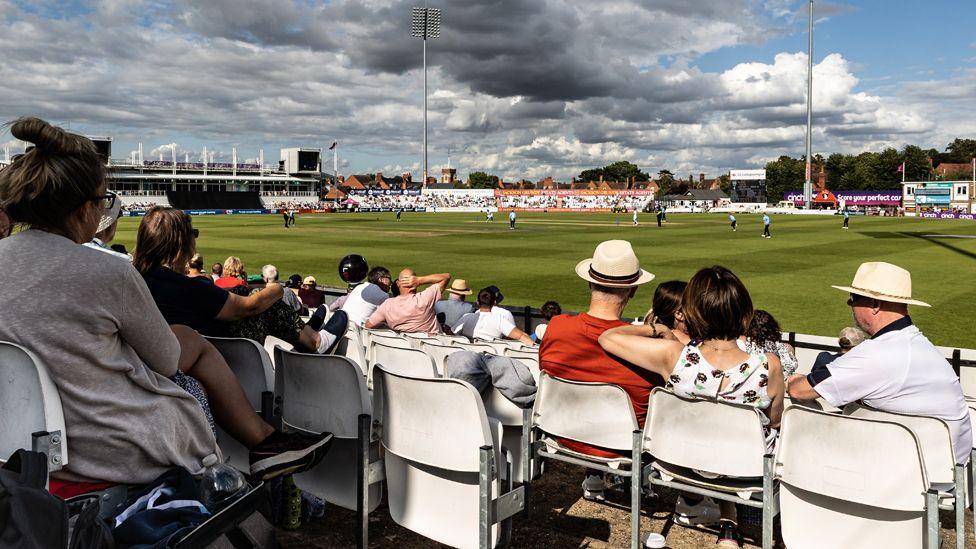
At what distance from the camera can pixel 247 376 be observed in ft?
11.6

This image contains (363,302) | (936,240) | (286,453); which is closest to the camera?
(286,453)

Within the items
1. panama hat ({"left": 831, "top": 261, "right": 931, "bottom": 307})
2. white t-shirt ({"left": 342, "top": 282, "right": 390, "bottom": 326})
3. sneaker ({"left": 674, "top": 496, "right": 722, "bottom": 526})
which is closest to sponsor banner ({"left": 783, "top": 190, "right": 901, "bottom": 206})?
white t-shirt ({"left": 342, "top": 282, "right": 390, "bottom": 326})

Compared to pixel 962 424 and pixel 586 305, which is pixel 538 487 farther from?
pixel 586 305

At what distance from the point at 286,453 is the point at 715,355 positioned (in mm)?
2065

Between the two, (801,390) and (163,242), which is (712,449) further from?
(163,242)

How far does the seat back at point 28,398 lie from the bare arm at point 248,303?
1216 mm

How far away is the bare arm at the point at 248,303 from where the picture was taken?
337cm

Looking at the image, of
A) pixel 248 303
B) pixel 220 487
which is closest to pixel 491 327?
pixel 248 303

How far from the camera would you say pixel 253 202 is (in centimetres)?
10256

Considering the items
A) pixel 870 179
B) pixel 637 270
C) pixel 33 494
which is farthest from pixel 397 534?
pixel 870 179

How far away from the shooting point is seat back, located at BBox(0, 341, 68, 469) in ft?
6.86

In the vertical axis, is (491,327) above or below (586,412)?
below

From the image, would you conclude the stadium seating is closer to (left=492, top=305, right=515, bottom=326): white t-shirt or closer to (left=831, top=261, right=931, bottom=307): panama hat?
(left=831, top=261, right=931, bottom=307): panama hat

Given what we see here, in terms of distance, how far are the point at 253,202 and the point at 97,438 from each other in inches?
4191
